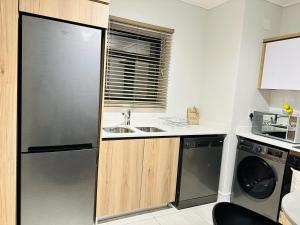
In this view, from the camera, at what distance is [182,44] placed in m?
3.10

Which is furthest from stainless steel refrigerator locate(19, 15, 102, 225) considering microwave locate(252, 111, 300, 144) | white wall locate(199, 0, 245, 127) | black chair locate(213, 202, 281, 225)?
microwave locate(252, 111, 300, 144)

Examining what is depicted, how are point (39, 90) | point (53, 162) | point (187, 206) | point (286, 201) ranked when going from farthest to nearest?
point (187, 206)
point (53, 162)
point (39, 90)
point (286, 201)

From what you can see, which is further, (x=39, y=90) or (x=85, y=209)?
(x=85, y=209)

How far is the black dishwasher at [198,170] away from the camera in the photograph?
256cm

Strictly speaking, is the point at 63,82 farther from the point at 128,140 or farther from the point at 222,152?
the point at 222,152

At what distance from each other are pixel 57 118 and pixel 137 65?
140 centimetres

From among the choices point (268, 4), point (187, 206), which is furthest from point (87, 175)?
point (268, 4)

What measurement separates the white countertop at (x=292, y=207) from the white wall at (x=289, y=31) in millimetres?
2087

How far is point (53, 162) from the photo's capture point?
1.85 metres

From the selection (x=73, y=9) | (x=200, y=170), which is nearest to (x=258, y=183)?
(x=200, y=170)

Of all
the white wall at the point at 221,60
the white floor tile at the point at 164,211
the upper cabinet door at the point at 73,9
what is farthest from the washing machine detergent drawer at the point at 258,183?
the upper cabinet door at the point at 73,9

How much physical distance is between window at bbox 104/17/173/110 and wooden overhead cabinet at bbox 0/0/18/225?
3.89ft

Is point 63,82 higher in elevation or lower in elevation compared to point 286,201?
higher

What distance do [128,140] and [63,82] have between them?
838mm
